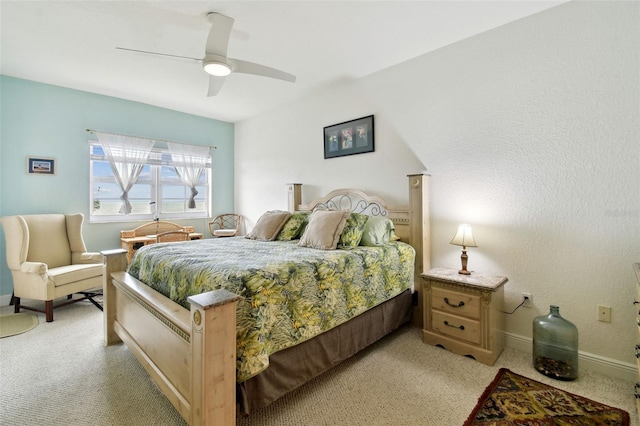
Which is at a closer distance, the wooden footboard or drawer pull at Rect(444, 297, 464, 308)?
the wooden footboard

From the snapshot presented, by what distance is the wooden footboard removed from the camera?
4.02 feet

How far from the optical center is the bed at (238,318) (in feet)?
4.16

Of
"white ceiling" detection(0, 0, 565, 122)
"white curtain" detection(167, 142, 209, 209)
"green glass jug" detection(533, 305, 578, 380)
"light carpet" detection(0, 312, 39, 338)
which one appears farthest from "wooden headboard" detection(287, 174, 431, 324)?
"light carpet" detection(0, 312, 39, 338)

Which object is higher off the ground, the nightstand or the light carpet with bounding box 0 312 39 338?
the nightstand

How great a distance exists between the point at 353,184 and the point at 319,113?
1.16 meters

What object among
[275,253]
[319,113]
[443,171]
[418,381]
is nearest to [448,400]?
[418,381]

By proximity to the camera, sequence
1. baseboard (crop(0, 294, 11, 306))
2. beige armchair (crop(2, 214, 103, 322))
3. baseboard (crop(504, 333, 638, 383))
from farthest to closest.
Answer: baseboard (crop(0, 294, 11, 306))
beige armchair (crop(2, 214, 103, 322))
baseboard (crop(504, 333, 638, 383))

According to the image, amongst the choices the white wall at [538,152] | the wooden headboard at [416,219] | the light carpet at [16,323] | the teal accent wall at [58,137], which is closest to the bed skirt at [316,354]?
the wooden headboard at [416,219]

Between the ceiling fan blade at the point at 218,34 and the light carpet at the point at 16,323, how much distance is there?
10.1 feet

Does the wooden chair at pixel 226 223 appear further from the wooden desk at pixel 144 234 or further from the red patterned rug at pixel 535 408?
the red patterned rug at pixel 535 408

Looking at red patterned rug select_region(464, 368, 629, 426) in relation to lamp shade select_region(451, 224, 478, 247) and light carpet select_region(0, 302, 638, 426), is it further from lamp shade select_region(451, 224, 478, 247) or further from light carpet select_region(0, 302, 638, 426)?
lamp shade select_region(451, 224, 478, 247)

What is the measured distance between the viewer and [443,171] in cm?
279

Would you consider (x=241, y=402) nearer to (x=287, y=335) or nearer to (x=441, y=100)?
(x=287, y=335)

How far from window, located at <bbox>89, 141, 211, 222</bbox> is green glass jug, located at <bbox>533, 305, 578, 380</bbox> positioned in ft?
15.9
